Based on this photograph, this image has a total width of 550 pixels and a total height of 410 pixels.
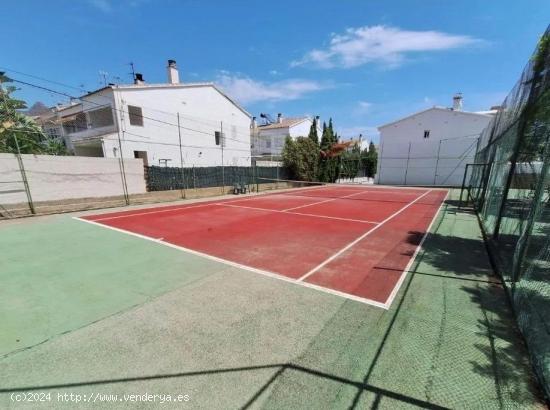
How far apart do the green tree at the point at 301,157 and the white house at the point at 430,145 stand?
816cm

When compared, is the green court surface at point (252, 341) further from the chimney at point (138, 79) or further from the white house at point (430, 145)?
the white house at point (430, 145)

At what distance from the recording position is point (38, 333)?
3135mm

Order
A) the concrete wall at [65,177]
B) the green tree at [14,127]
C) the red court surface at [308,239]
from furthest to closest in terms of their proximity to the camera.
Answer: the green tree at [14,127] < the concrete wall at [65,177] < the red court surface at [308,239]

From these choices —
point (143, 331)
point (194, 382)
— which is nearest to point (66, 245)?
point (143, 331)

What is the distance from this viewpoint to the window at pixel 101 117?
20.4 metres

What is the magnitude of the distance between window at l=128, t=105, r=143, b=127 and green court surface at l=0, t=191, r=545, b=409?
1624cm

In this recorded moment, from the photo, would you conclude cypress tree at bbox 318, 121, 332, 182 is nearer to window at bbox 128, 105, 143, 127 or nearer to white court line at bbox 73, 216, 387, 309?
window at bbox 128, 105, 143, 127

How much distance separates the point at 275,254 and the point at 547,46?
665 cm

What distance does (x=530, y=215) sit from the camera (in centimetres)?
386

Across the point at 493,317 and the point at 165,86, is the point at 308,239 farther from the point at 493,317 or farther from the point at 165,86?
the point at 165,86

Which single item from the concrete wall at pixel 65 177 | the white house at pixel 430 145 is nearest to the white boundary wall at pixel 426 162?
the white house at pixel 430 145

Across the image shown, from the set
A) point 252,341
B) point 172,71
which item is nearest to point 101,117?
point 172,71

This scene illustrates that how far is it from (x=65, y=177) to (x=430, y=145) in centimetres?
3053

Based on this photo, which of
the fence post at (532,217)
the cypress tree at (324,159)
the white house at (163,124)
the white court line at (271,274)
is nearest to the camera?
the fence post at (532,217)
